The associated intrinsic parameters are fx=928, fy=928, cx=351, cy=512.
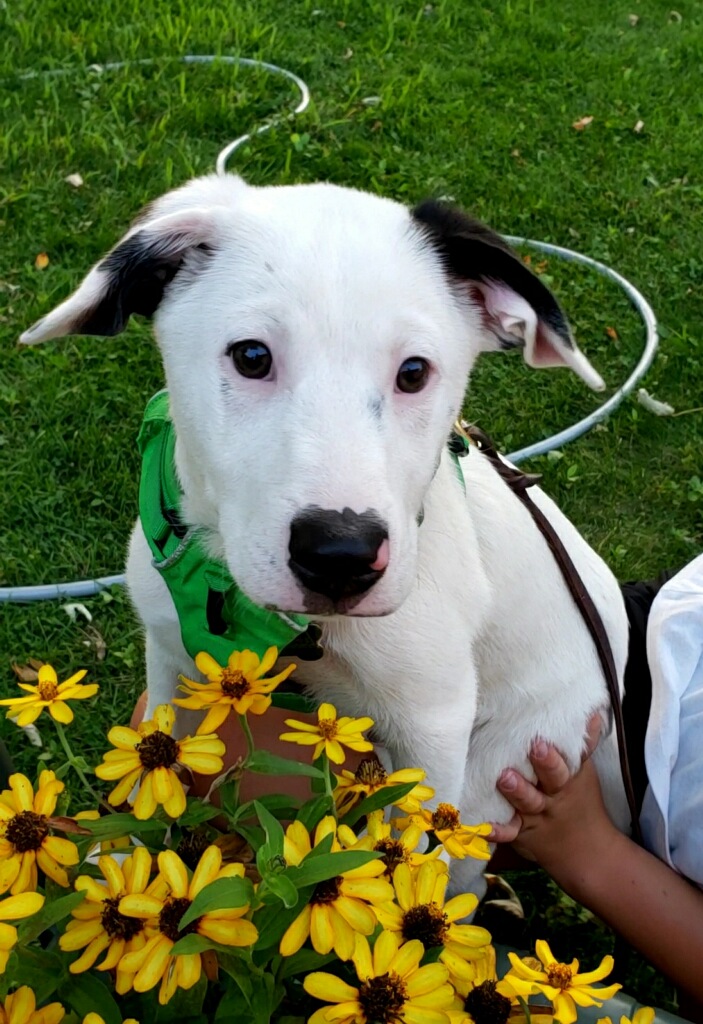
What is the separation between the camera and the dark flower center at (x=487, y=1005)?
990 mm

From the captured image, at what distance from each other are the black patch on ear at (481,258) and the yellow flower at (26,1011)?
4.58 feet

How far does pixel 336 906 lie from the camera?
36.0 inches

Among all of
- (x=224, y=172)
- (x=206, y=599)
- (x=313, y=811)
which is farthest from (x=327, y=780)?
(x=224, y=172)

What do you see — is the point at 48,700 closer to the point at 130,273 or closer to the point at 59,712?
the point at 59,712

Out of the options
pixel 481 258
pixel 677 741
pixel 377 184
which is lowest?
pixel 377 184

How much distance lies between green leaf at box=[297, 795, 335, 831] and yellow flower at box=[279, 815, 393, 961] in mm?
44

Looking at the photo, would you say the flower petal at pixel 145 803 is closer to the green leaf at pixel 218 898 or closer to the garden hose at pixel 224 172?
the green leaf at pixel 218 898

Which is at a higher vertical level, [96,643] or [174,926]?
[174,926]

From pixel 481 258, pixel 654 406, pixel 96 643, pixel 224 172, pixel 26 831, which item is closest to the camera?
pixel 26 831

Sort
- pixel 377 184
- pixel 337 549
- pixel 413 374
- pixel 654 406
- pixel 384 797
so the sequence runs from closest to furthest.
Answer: pixel 384 797 → pixel 337 549 → pixel 413 374 → pixel 654 406 → pixel 377 184

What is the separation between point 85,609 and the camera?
337 centimetres

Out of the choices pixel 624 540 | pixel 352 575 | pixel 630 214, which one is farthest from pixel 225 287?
pixel 630 214

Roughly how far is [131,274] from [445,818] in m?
1.14

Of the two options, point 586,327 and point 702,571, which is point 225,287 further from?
point 586,327
